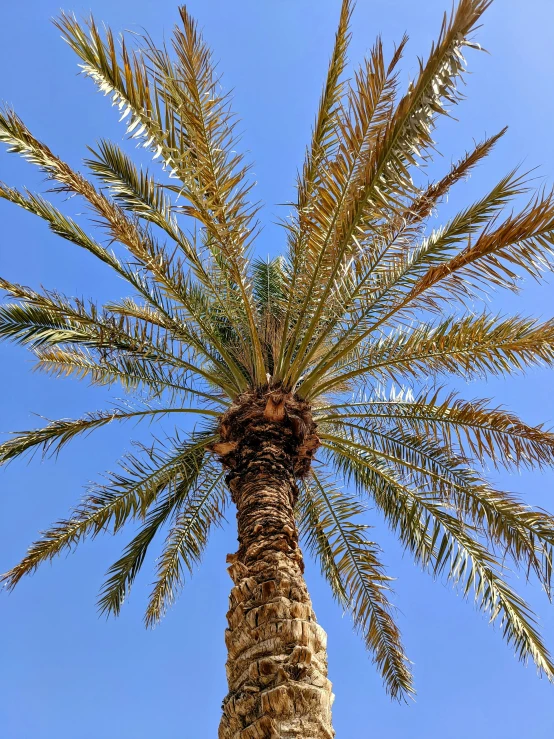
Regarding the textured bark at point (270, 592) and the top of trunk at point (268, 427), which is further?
the top of trunk at point (268, 427)

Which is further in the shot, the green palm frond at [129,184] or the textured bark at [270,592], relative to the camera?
the green palm frond at [129,184]

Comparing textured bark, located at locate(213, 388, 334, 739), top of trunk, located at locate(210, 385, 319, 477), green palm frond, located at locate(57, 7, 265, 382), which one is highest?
green palm frond, located at locate(57, 7, 265, 382)

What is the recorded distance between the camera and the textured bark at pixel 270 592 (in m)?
4.27

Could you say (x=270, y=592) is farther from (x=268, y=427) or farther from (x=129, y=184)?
→ (x=129, y=184)

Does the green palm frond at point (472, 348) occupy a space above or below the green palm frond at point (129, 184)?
below

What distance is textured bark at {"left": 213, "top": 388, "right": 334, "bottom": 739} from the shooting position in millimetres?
4270

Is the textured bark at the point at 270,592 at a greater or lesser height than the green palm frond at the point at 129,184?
lesser

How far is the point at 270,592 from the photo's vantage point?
5.09 metres

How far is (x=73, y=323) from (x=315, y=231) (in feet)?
9.81

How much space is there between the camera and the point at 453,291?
6902 millimetres

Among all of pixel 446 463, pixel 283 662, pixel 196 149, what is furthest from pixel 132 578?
pixel 196 149

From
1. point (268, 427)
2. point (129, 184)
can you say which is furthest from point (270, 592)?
point (129, 184)

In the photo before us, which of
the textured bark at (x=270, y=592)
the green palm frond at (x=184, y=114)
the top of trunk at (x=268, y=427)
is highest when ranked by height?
the green palm frond at (x=184, y=114)

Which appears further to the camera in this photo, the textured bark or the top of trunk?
the top of trunk
